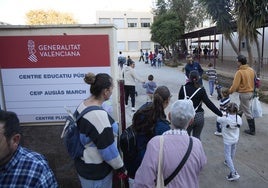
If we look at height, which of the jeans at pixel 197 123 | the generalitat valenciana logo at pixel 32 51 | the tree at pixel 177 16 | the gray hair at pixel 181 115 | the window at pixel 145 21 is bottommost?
the jeans at pixel 197 123

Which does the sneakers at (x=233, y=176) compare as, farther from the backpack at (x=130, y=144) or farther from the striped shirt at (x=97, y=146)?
the striped shirt at (x=97, y=146)

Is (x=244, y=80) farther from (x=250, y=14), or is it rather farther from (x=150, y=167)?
→ (x=250, y=14)

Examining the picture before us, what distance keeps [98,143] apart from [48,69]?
1.56 metres

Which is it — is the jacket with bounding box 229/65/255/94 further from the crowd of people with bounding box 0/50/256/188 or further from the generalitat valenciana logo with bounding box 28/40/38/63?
the generalitat valenciana logo with bounding box 28/40/38/63

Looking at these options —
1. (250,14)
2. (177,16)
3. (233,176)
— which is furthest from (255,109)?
(177,16)

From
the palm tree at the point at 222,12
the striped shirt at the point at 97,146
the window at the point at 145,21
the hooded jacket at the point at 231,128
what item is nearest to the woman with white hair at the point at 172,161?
the striped shirt at the point at 97,146

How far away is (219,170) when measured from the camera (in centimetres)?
461

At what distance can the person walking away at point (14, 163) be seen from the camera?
1481mm

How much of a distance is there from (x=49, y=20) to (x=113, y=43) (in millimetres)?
53261

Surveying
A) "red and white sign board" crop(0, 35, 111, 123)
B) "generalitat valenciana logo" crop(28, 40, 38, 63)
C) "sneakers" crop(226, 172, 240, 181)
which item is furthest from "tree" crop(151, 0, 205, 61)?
"generalitat valenciana logo" crop(28, 40, 38, 63)

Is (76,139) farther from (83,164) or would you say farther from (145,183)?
(145,183)

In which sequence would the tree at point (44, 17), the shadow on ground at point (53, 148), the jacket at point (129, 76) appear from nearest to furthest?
the shadow on ground at point (53, 148)
the jacket at point (129, 76)
the tree at point (44, 17)

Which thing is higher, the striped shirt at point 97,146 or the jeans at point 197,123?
the striped shirt at point 97,146

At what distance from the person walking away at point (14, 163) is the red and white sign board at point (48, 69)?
1995 mm
